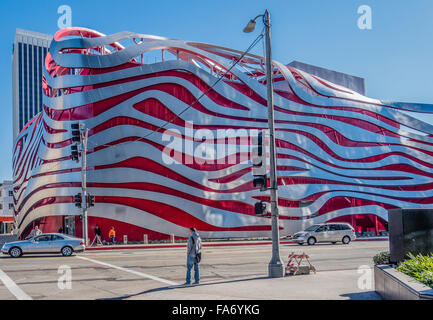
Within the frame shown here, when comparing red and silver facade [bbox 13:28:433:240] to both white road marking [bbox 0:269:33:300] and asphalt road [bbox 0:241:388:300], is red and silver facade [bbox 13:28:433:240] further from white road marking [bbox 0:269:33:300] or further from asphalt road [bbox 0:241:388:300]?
white road marking [bbox 0:269:33:300]

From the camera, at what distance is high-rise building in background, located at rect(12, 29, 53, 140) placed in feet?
523

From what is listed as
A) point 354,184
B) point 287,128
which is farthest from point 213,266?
point 354,184

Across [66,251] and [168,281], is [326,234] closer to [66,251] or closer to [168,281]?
[66,251]

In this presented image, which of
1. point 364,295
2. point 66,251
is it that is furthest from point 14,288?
point 66,251

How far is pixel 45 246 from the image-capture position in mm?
24328

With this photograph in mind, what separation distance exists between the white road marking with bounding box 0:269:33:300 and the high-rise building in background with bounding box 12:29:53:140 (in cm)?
15507

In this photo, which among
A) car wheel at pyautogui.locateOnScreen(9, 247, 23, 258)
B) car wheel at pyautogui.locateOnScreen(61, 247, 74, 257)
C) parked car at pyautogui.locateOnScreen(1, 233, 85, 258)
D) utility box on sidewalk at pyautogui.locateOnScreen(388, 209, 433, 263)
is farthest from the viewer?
car wheel at pyautogui.locateOnScreen(61, 247, 74, 257)

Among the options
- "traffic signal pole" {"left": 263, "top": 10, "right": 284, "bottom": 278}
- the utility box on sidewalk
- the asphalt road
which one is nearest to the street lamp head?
"traffic signal pole" {"left": 263, "top": 10, "right": 284, "bottom": 278}

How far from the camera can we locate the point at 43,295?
1149 centimetres

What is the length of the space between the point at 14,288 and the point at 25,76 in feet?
A: 540

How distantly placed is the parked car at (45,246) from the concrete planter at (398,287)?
59.8 ft

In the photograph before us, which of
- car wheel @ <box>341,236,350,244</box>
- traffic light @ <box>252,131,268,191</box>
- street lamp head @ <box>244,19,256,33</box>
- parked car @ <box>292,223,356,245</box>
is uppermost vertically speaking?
street lamp head @ <box>244,19,256,33</box>

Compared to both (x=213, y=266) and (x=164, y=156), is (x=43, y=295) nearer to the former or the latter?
(x=213, y=266)
